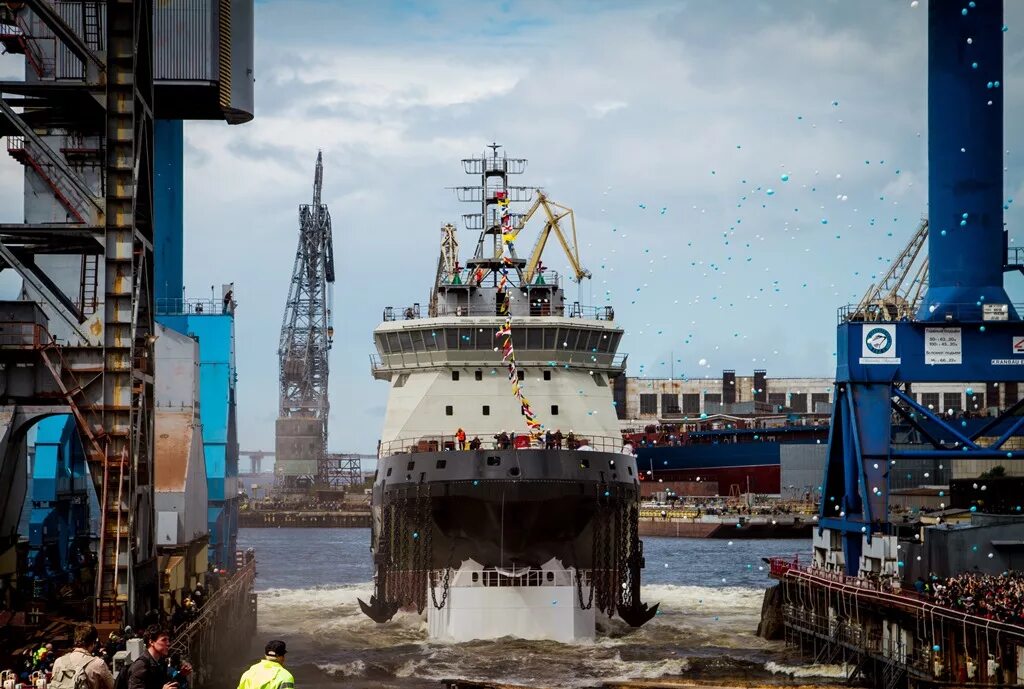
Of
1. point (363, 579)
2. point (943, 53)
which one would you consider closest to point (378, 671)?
point (943, 53)

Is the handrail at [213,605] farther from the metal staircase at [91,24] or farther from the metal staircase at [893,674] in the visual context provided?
the metal staircase at [893,674]

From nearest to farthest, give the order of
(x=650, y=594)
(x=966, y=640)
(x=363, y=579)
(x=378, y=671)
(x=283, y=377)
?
1. (x=966, y=640)
2. (x=378, y=671)
3. (x=650, y=594)
4. (x=363, y=579)
5. (x=283, y=377)

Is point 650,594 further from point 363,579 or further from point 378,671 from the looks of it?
point 378,671

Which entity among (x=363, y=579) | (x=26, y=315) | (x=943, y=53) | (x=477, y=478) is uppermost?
(x=943, y=53)

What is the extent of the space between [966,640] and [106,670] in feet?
70.0

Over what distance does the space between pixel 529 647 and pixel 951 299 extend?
16.2 metres

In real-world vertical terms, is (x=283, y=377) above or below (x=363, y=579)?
above

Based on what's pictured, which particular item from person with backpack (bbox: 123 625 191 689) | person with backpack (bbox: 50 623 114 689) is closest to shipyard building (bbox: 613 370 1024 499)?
person with backpack (bbox: 50 623 114 689)

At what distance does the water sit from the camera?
36.8 meters

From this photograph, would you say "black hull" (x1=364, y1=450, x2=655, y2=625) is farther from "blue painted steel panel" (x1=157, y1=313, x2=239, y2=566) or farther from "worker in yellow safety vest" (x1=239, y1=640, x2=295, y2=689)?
"worker in yellow safety vest" (x1=239, y1=640, x2=295, y2=689)

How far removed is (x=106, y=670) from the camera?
630 inches

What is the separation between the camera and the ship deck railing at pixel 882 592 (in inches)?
1234

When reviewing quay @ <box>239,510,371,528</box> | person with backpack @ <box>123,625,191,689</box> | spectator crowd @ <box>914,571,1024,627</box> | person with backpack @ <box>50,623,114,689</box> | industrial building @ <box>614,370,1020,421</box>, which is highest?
industrial building @ <box>614,370,1020,421</box>

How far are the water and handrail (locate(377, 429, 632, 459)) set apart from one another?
15.9ft
